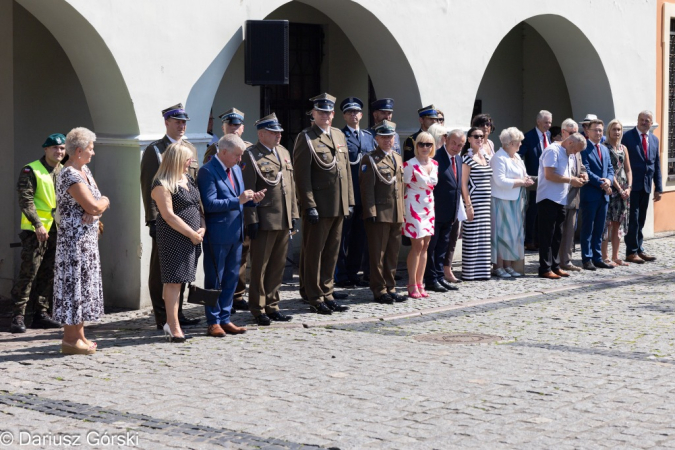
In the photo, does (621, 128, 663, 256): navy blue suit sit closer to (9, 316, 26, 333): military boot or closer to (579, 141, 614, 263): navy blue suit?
(579, 141, 614, 263): navy blue suit

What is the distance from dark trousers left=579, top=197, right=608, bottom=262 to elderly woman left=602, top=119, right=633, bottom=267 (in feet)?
0.91

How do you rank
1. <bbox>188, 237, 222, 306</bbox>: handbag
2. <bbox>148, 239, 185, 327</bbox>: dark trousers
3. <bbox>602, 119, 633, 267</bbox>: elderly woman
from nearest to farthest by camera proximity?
1. <bbox>188, 237, 222, 306</bbox>: handbag
2. <bbox>148, 239, 185, 327</bbox>: dark trousers
3. <bbox>602, 119, 633, 267</bbox>: elderly woman

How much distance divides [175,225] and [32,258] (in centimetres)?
172

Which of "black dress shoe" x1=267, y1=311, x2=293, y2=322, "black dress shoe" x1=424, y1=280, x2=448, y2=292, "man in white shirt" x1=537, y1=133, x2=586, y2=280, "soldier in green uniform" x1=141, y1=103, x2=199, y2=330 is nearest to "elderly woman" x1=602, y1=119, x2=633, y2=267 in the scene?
"man in white shirt" x1=537, y1=133, x2=586, y2=280

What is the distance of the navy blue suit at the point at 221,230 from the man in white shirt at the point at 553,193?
464cm

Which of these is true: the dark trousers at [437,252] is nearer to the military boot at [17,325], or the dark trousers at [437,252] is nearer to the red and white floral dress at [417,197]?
the red and white floral dress at [417,197]

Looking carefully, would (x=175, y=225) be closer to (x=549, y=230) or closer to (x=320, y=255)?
(x=320, y=255)

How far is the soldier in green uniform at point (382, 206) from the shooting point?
10.5 m

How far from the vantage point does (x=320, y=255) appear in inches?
399

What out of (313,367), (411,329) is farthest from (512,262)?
(313,367)

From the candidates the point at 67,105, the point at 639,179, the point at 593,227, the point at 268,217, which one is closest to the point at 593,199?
the point at 593,227

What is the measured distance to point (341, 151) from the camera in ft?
33.6

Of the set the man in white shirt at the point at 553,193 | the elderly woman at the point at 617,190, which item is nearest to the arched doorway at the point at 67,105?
the man in white shirt at the point at 553,193

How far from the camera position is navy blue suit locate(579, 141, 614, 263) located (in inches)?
518
